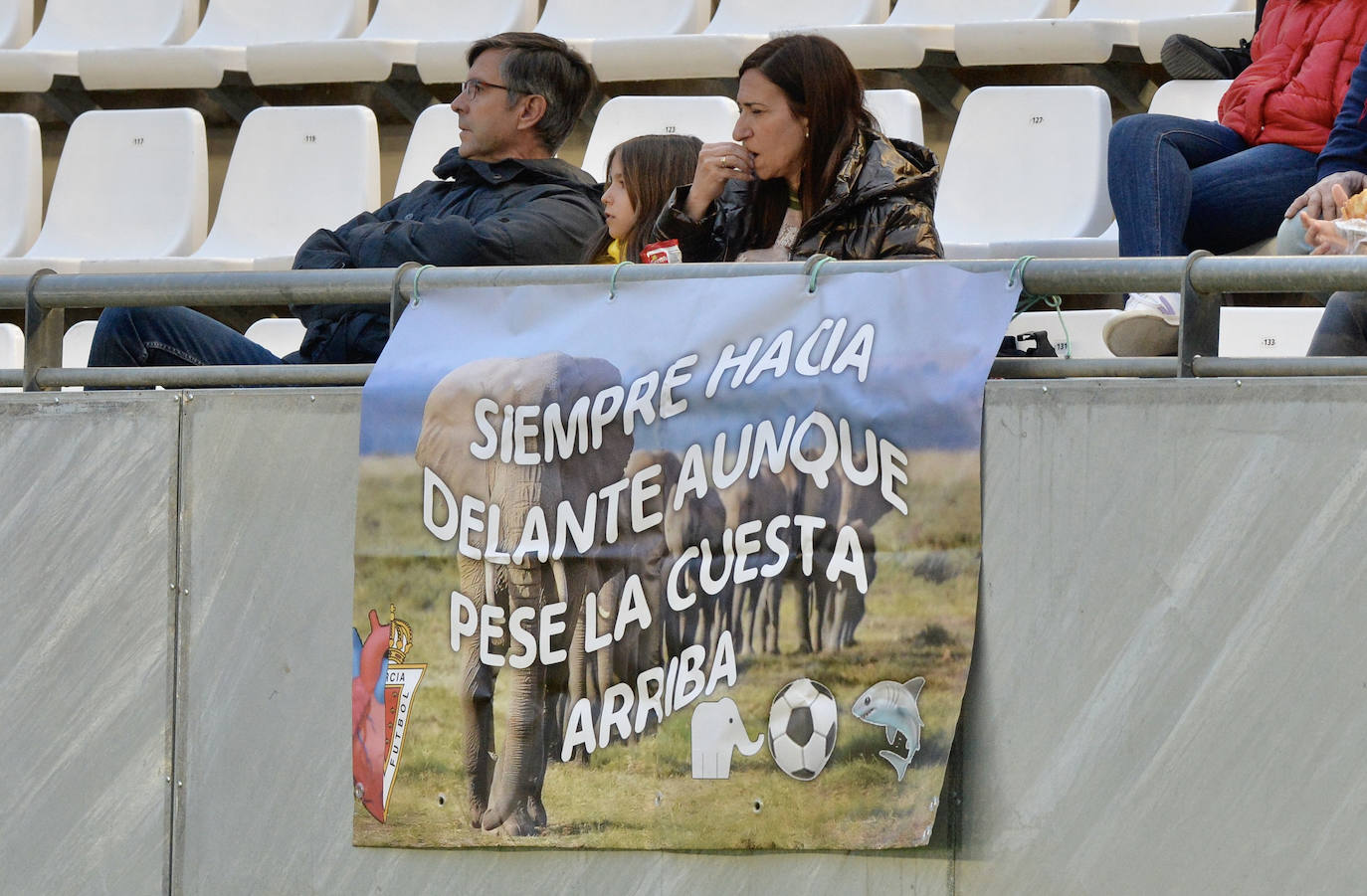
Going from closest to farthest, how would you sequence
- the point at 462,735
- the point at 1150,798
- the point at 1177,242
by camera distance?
the point at 1150,798 → the point at 462,735 → the point at 1177,242

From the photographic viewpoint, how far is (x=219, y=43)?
5.80 m

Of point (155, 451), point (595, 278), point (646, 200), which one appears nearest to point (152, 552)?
point (155, 451)

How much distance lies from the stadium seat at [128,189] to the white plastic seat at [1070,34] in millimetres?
2302

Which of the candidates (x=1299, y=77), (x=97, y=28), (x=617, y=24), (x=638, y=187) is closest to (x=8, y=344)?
(x=97, y=28)

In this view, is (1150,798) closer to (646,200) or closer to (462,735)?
(462,735)

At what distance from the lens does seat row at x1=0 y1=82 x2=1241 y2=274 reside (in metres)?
4.40

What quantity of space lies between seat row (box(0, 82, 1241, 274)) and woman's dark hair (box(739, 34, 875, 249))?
3.53 ft

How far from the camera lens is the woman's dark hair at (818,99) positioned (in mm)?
2971

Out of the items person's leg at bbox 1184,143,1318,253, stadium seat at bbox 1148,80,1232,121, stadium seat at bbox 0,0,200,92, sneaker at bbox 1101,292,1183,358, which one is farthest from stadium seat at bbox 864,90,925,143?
stadium seat at bbox 0,0,200,92

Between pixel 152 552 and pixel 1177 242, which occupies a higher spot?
pixel 1177 242

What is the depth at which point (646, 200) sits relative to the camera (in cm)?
328

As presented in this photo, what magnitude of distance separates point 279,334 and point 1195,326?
278cm

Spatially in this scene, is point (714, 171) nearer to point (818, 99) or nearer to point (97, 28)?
point (818, 99)

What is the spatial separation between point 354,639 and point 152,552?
391mm
